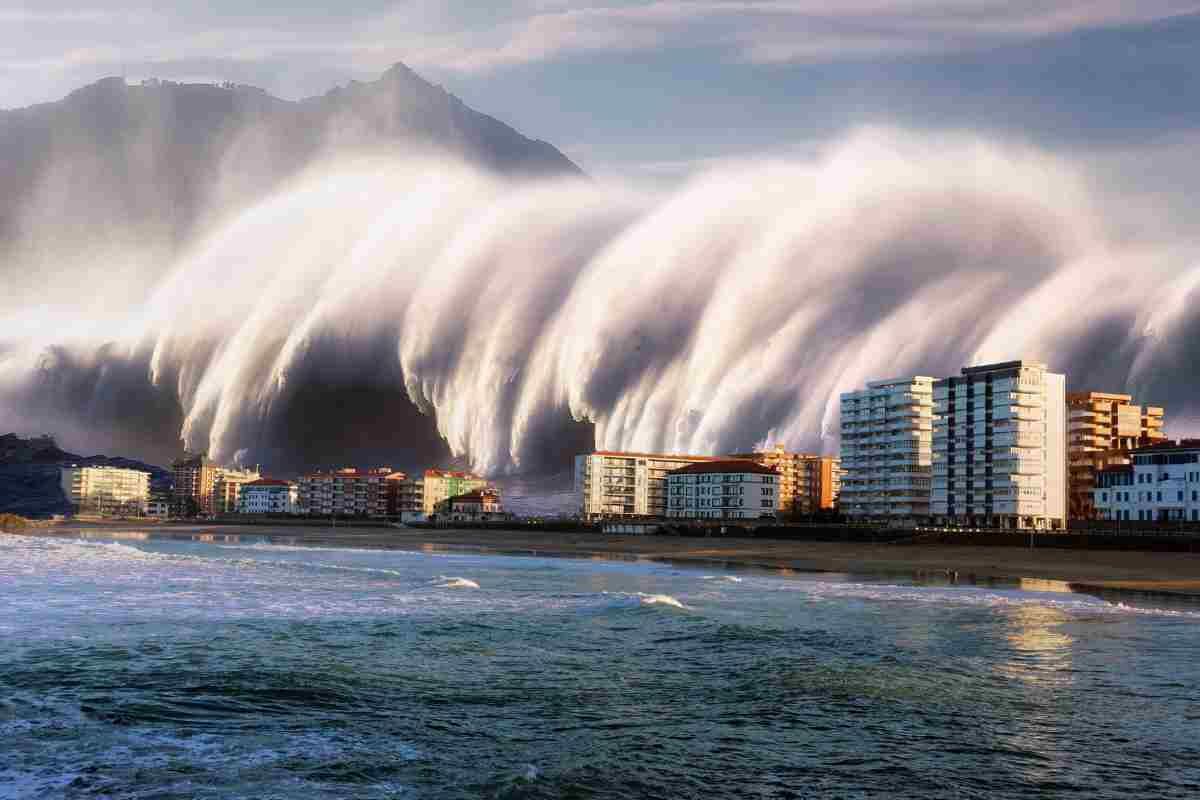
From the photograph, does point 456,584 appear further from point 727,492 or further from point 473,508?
point 473,508

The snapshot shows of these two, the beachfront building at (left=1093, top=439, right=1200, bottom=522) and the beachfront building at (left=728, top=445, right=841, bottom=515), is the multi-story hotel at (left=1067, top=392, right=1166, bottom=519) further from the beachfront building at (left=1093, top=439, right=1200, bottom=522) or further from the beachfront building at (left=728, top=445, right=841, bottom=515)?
the beachfront building at (left=728, top=445, right=841, bottom=515)

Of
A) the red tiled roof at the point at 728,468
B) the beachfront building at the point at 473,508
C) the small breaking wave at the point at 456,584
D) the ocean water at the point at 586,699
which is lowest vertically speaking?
the beachfront building at the point at 473,508

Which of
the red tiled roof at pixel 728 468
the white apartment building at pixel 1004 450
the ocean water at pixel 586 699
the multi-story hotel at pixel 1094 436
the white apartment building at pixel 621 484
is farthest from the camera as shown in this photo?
the white apartment building at pixel 621 484

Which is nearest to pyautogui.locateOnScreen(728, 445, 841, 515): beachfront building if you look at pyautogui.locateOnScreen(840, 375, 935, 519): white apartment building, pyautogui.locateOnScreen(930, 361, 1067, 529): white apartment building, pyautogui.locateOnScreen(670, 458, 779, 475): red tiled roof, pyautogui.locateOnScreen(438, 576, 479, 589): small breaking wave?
pyautogui.locateOnScreen(670, 458, 779, 475): red tiled roof

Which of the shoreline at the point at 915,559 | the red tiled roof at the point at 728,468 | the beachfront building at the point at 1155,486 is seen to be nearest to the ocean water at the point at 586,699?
the shoreline at the point at 915,559

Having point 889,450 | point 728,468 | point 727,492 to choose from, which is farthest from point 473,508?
point 889,450

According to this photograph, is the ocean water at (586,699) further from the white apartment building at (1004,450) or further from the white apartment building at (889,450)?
the white apartment building at (889,450)
